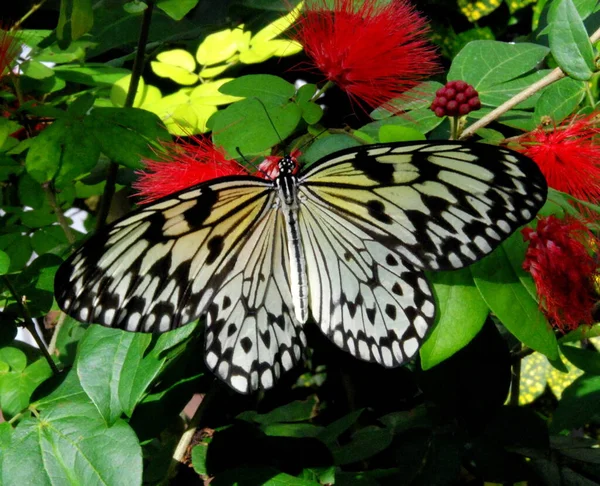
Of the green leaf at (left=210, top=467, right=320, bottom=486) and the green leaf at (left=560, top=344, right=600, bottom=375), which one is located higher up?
the green leaf at (left=560, top=344, right=600, bottom=375)

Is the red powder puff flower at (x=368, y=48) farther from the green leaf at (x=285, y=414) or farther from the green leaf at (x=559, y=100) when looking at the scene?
the green leaf at (x=285, y=414)

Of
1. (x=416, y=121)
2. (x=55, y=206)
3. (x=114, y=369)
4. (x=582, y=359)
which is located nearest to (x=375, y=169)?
(x=416, y=121)

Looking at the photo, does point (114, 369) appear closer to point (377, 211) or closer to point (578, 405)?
point (377, 211)

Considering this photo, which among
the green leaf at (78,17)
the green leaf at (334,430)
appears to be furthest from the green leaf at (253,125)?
the green leaf at (334,430)

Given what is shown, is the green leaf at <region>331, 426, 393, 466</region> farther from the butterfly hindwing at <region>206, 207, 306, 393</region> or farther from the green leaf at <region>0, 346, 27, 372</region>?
the green leaf at <region>0, 346, 27, 372</region>

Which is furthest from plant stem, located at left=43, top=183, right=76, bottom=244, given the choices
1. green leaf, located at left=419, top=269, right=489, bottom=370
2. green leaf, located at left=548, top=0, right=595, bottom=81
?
green leaf, located at left=548, top=0, right=595, bottom=81

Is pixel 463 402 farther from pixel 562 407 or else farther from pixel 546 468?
pixel 562 407
